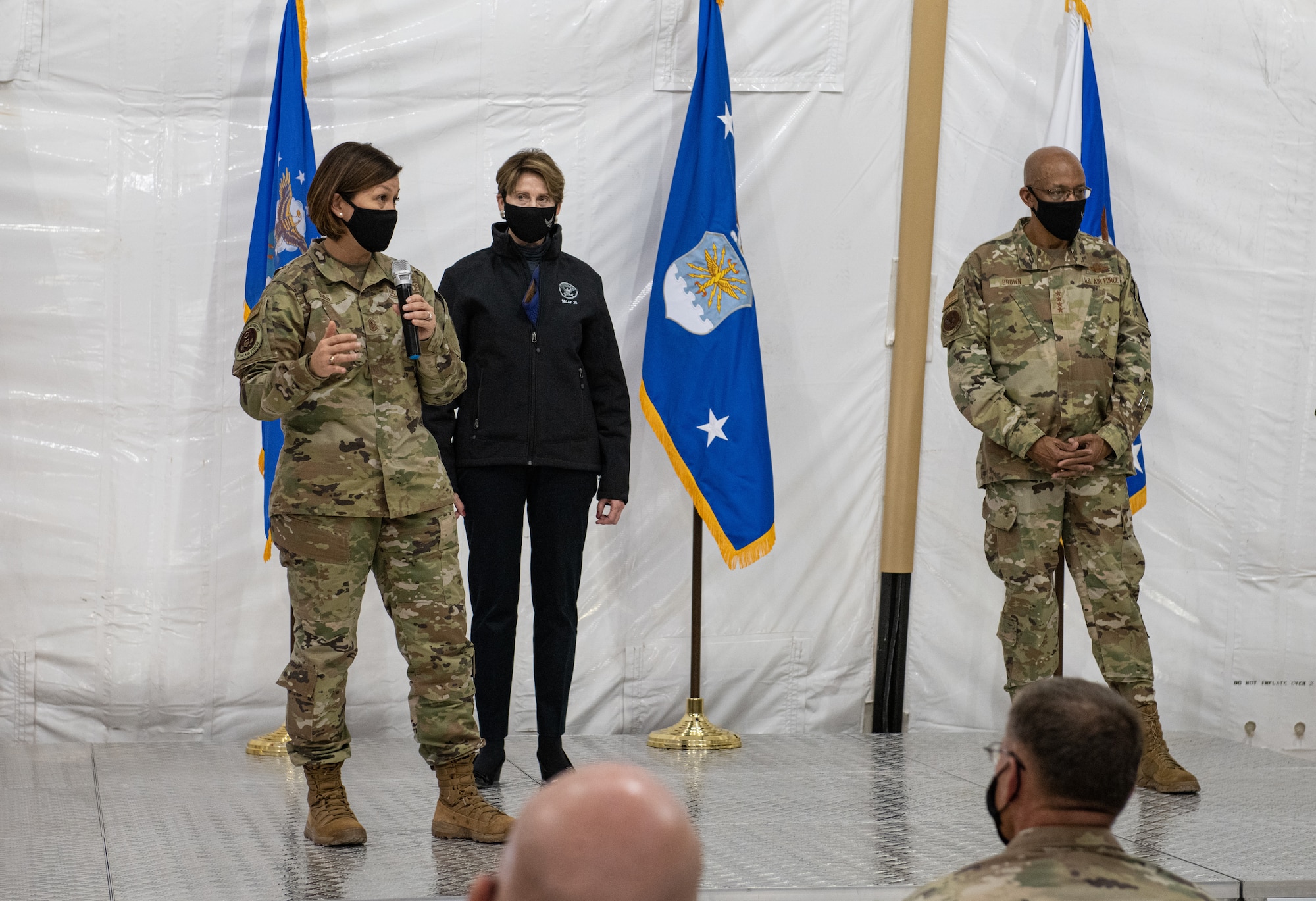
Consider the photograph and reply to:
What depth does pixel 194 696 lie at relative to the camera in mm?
4246

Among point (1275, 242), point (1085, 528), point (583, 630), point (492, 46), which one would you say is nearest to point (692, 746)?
point (583, 630)

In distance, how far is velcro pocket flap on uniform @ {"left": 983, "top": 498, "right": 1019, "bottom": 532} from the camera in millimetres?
3734

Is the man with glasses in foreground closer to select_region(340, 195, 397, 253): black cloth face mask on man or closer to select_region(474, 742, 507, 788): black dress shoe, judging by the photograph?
select_region(340, 195, 397, 253): black cloth face mask on man

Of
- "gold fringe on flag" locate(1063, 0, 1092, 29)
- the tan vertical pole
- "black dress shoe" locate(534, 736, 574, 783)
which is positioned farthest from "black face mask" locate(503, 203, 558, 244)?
"gold fringe on flag" locate(1063, 0, 1092, 29)

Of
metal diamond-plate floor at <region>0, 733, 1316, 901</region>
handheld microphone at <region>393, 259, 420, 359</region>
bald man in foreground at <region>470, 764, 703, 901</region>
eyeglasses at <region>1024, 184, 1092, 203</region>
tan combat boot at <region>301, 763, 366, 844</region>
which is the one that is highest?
eyeglasses at <region>1024, 184, 1092, 203</region>

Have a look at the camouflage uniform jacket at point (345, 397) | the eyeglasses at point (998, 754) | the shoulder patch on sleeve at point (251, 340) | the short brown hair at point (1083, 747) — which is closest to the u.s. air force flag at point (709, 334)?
the camouflage uniform jacket at point (345, 397)

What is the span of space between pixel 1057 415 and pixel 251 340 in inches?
82.5

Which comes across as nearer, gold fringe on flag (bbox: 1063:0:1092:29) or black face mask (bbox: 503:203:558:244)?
black face mask (bbox: 503:203:558:244)

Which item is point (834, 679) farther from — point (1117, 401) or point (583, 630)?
point (1117, 401)

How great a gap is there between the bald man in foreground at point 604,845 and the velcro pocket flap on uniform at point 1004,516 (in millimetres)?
3064

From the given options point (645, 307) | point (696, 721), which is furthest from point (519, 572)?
point (645, 307)

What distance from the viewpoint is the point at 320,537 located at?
2.90 meters

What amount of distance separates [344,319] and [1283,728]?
3.67 m

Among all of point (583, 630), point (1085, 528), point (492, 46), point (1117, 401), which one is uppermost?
point (492, 46)
